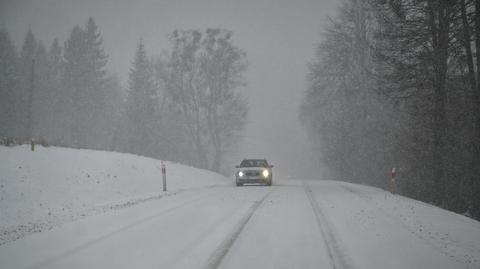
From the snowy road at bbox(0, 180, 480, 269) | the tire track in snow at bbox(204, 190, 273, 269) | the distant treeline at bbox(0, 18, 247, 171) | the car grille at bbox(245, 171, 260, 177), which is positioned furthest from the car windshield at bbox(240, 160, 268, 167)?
the distant treeline at bbox(0, 18, 247, 171)

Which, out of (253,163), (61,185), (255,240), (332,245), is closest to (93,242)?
(255,240)

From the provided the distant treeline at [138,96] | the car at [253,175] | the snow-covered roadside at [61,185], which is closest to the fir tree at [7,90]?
the distant treeline at [138,96]

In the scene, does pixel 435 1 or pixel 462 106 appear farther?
pixel 462 106

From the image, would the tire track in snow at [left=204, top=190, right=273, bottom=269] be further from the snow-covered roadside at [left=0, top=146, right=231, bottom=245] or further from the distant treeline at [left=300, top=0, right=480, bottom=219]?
the distant treeline at [left=300, top=0, right=480, bottom=219]

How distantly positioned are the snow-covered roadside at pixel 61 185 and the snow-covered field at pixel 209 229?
0.05 meters

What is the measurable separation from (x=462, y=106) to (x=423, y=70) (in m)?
2.18

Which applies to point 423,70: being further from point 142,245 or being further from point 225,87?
point 225,87

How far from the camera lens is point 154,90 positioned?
5066 cm

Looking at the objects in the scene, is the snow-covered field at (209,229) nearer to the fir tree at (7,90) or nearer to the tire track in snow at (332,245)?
the tire track in snow at (332,245)

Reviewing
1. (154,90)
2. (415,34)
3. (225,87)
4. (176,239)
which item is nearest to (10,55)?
(154,90)

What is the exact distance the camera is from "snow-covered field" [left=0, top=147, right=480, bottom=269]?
6.87 m

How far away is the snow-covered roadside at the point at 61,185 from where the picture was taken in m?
12.2

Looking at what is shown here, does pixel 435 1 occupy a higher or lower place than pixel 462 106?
higher

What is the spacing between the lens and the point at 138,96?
49062 millimetres
